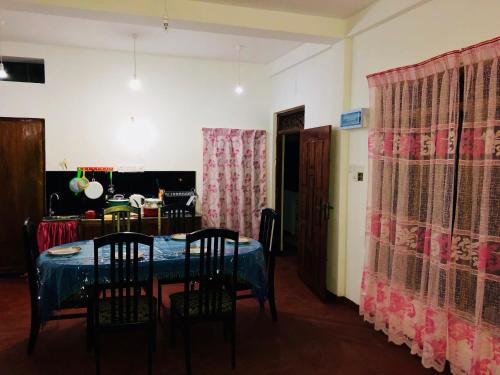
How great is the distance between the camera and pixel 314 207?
13.9 feet

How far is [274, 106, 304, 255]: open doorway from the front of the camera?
209 inches

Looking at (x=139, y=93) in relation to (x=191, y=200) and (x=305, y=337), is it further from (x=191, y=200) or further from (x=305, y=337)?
(x=305, y=337)

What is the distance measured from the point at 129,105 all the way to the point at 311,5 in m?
2.71

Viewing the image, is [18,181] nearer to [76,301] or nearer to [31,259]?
[31,259]

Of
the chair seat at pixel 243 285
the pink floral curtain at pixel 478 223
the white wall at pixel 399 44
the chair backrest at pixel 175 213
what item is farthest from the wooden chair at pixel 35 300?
the pink floral curtain at pixel 478 223

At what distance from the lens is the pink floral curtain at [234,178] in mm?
5445

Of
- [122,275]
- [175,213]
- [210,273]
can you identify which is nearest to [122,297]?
[122,275]

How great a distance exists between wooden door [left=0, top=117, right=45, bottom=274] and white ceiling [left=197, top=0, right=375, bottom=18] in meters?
2.77

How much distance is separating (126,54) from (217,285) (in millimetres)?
3490

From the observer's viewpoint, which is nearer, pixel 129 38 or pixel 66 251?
pixel 66 251

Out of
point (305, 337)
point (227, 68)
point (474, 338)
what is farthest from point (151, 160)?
point (474, 338)

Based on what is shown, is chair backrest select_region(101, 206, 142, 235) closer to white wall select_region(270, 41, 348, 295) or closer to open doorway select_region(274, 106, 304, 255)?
open doorway select_region(274, 106, 304, 255)

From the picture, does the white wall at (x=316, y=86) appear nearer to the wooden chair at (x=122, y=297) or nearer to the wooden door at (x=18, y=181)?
the wooden chair at (x=122, y=297)

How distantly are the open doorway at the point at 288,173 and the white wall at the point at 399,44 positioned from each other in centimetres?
124
